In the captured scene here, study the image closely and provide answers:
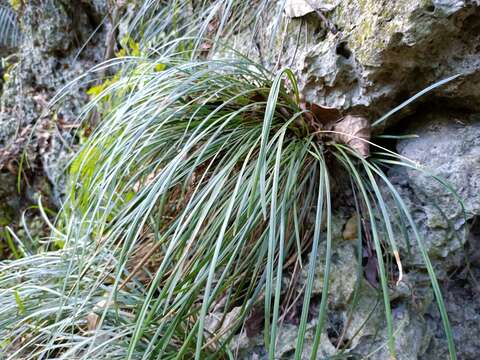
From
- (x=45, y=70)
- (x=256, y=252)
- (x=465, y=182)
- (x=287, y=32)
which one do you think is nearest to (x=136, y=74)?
(x=287, y=32)

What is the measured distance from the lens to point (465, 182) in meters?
0.88

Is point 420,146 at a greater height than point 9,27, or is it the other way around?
point 9,27

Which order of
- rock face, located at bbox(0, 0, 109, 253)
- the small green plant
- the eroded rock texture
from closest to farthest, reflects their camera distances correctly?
the eroded rock texture → rock face, located at bbox(0, 0, 109, 253) → the small green plant

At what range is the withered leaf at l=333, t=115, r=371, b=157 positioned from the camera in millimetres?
916

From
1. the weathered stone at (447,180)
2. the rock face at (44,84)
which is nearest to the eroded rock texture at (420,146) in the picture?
the weathered stone at (447,180)

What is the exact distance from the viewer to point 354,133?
37.4 inches

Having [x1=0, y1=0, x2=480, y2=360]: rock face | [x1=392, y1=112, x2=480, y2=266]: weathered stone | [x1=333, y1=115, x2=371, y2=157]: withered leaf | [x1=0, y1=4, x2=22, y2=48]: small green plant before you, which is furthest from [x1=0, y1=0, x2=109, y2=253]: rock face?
[x1=392, y1=112, x2=480, y2=266]: weathered stone

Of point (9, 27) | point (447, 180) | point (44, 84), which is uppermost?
point (9, 27)

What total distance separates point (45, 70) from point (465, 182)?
1.83 meters

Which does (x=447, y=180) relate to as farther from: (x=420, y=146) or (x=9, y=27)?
(x=9, y=27)

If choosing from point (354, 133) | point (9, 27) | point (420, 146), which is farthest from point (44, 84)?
point (420, 146)

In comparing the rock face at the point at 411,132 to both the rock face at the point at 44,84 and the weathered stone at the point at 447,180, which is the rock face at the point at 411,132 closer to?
the weathered stone at the point at 447,180

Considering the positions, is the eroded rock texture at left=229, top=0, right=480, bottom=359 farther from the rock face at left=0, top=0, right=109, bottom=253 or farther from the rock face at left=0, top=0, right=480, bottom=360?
the rock face at left=0, top=0, right=109, bottom=253

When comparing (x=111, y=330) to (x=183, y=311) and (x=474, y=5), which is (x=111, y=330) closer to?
(x=183, y=311)
